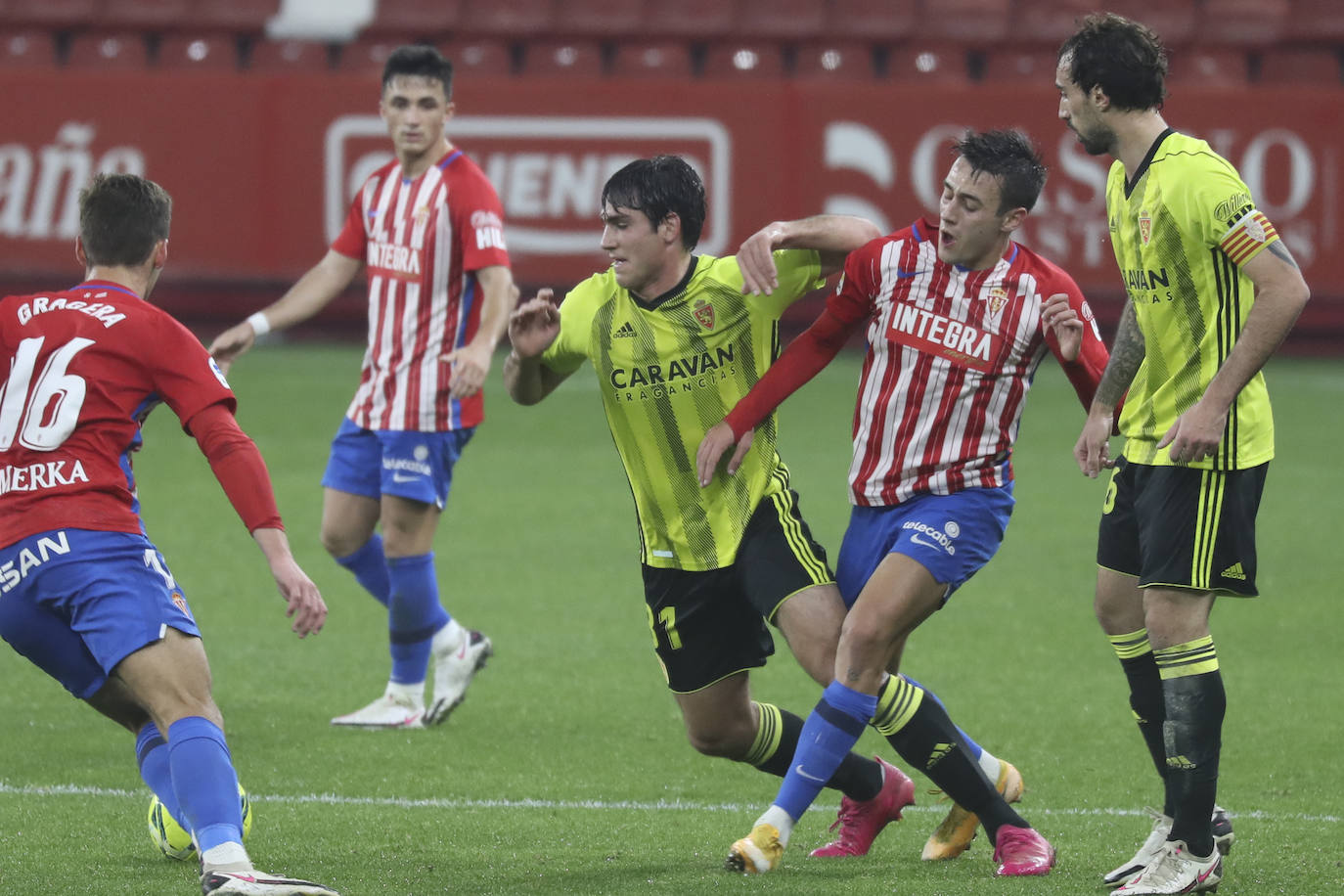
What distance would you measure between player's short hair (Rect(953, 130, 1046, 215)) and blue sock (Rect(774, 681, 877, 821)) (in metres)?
1.28

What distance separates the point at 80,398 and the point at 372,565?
286cm

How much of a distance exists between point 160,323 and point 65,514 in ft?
1.54

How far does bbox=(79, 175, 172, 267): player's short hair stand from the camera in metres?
4.34

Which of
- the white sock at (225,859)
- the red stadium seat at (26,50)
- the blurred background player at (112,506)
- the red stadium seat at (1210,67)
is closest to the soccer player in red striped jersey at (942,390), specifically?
the blurred background player at (112,506)

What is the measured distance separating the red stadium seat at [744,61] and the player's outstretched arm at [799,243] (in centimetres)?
1195

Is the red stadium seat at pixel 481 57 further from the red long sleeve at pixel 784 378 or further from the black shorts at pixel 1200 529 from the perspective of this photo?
the black shorts at pixel 1200 529

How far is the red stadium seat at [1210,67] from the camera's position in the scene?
53.5ft

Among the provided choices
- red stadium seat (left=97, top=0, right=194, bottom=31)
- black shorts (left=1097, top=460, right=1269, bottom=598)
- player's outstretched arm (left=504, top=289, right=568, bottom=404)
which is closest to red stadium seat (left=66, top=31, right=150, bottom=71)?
red stadium seat (left=97, top=0, right=194, bottom=31)

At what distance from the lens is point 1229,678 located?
708cm

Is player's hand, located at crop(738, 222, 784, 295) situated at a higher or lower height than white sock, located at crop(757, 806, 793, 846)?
higher

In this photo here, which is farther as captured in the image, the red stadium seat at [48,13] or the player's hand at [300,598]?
the red stadium seat at [48,13]

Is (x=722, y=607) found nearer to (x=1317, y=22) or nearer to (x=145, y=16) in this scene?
(x=1317, y=22)

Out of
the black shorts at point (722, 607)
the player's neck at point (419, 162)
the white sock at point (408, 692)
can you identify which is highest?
the player's neck at point (419, 162)

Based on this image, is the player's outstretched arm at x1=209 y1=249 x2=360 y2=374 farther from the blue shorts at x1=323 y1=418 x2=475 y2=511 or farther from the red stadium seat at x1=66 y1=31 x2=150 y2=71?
the red stadium seat at x1=66 y1=31 x2=150 y2=71
